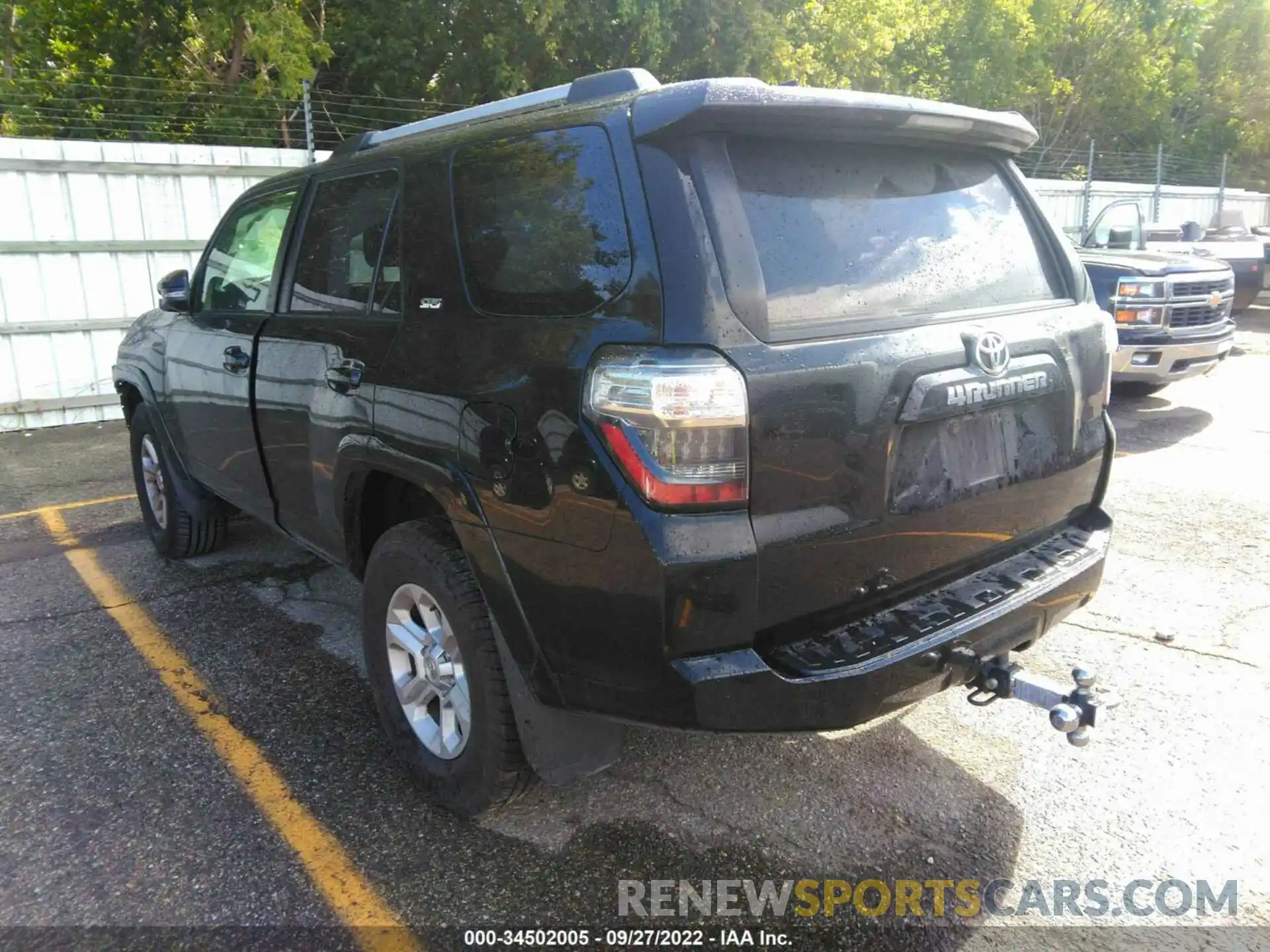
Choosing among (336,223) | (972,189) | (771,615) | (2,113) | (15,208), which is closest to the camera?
(771,615)

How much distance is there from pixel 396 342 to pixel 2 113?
11133 millimetres

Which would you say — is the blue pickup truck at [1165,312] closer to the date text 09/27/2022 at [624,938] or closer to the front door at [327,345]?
the front door at [327,345]

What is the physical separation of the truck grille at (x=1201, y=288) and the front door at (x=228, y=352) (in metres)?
6.77

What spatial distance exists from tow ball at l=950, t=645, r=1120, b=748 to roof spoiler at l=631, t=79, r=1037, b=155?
54.8 inches

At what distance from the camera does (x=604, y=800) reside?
2936mm

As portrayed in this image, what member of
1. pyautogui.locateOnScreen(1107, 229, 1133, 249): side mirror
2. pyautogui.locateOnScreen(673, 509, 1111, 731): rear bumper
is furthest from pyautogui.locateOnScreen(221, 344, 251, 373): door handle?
pyautogui.locateOnScreen(1107, 229, 1133, 249): side mirror

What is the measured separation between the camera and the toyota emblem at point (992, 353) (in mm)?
2445

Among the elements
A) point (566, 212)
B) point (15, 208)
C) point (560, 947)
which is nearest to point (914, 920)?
point (560, 947)

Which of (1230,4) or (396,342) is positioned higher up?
(1230,4)

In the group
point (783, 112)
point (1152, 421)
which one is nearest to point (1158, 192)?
point (1152, 421)

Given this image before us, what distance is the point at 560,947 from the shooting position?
234 cm

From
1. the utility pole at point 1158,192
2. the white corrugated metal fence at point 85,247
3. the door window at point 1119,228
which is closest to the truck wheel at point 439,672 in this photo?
Result: the white corrugated metal fence at point 85,247

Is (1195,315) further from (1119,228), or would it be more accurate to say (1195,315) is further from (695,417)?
(695,417)

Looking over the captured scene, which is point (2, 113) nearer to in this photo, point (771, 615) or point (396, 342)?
point (396, 342)
